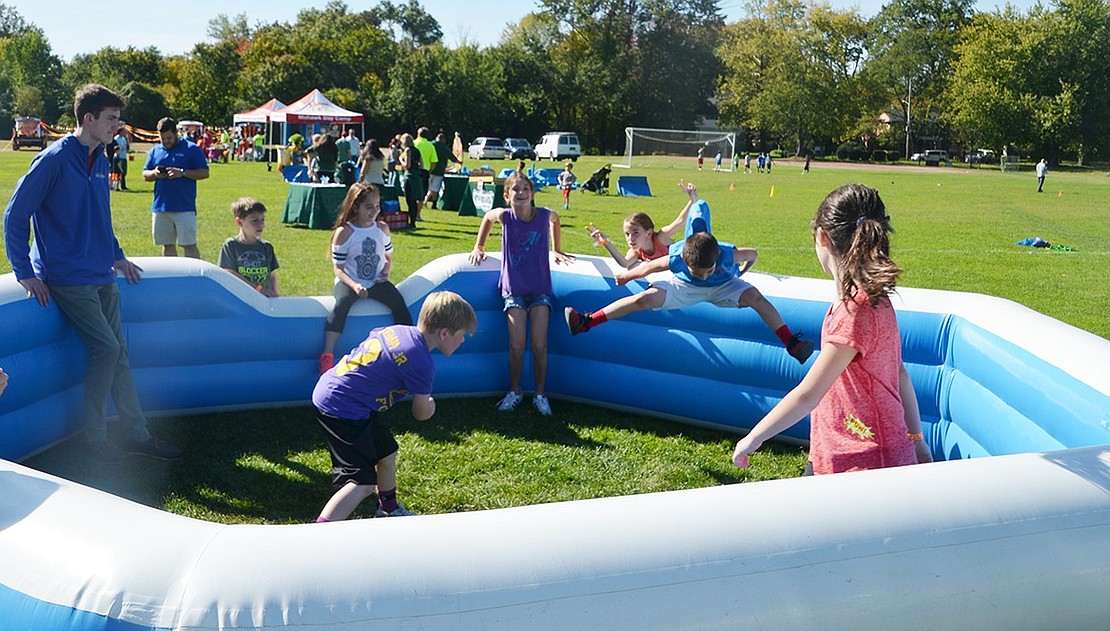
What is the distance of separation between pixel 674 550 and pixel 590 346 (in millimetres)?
4345

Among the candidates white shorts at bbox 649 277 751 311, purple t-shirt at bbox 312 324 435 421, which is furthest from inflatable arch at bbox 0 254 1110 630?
white shorts at bbox 649 277 751 311

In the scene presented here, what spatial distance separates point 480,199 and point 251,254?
11896 millimetres

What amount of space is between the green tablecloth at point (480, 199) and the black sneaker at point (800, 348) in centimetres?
1257

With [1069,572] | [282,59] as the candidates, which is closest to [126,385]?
[1069,572]

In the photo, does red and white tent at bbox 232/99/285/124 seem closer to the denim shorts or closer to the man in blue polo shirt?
the man in blue polo shirt

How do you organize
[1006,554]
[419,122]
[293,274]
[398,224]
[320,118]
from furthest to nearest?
[419,122] → [320,118] → [398,224] → [293,274] → [1006,554]

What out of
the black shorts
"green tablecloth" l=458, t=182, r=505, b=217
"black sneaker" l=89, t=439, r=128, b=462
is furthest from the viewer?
"green tablecloth" l=458, t=182, r=505, b=217

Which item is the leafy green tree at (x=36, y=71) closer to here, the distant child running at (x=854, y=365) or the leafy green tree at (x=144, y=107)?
the leafy green tree at (x=144, y=107)

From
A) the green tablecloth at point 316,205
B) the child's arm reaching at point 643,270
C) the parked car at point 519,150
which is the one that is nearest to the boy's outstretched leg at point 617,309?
the child's arm reaching at point 643,270

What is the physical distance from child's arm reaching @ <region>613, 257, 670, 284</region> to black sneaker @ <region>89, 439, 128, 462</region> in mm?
3245

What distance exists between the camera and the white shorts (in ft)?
20.4

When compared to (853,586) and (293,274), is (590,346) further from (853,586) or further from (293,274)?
(293,274)

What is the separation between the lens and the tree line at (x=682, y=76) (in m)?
59.7

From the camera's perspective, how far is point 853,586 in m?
2.68
